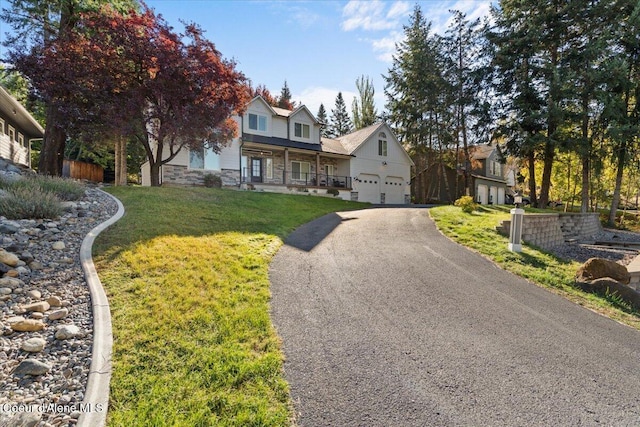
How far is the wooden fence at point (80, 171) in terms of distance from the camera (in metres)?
18.1

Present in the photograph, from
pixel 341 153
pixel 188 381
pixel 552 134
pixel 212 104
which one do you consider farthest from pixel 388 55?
pixel 188 381

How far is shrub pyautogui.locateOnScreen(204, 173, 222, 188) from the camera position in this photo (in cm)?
1661

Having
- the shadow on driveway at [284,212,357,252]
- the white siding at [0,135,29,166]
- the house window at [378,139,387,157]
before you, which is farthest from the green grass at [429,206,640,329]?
the white siding at [0,135,29,166]

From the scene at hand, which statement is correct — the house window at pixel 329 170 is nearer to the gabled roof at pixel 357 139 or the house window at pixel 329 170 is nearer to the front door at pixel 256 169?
the gabled roof at pixel 357 139

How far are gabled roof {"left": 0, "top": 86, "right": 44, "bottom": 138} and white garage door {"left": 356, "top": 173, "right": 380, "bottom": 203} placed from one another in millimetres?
19745

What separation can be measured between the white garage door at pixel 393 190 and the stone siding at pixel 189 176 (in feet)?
42.7

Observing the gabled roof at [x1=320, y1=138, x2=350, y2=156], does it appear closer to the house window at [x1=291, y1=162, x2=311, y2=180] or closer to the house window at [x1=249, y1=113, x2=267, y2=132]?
the house window at [x1=291, y1=162, x2=311, y2=180]

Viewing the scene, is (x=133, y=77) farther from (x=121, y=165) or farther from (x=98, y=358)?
(x=98, y=358)

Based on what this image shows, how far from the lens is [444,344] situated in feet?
11.6

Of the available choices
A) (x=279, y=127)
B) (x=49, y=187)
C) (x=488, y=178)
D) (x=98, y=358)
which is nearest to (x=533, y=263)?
(x=98, y=358)

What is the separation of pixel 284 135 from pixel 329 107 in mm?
29937

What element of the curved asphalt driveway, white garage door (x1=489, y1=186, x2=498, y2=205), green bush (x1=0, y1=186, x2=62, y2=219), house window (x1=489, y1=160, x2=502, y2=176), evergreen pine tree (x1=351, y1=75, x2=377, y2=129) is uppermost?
evergreen pine tree (x1=351, y1=75, x2=377, y2=129)

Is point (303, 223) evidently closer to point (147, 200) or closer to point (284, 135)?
point (147, 200)

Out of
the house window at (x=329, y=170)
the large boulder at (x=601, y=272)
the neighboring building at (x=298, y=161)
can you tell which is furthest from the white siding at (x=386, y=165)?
the large boulder at (x=601, y=272)
